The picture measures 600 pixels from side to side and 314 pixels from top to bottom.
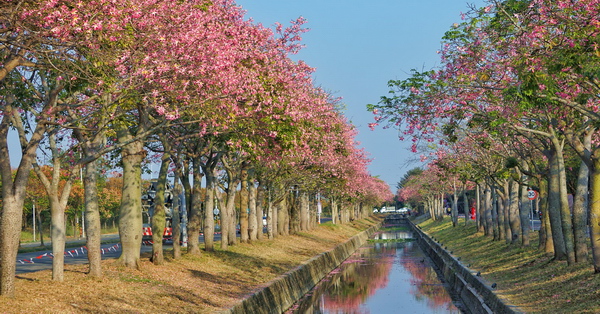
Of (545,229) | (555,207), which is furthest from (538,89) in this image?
(545,229)

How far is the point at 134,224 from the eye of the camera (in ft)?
70.8

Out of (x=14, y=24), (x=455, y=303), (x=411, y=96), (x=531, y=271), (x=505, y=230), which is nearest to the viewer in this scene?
(x=14, y=24)

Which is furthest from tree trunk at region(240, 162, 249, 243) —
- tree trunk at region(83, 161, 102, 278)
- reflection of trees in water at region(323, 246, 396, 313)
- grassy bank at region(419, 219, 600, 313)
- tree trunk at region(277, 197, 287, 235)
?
tree trunk at region(83, 161, 102, 278)

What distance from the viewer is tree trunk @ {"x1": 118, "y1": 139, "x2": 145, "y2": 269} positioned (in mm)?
21391

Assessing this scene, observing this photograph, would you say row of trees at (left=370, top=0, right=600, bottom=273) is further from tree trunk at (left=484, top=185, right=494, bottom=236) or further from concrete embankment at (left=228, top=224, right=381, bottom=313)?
tree trunk at (left=484, top=185, right=494, bottom=236)

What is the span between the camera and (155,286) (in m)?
19.2

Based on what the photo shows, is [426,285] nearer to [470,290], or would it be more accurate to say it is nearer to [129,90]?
[470,290]

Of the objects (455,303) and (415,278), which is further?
(415,278)

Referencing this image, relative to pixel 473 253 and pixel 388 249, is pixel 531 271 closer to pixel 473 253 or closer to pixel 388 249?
pixel 473 253

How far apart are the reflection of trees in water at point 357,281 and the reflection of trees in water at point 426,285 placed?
1.38m

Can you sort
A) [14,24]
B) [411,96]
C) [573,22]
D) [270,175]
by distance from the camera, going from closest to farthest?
[14,24]
[573,22]
[411,96]
[270,175]

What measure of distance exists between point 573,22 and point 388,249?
54.1m

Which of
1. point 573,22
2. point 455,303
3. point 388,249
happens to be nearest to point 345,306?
point 455,303

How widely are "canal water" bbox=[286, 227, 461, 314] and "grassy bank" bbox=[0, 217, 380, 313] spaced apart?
2231mm
